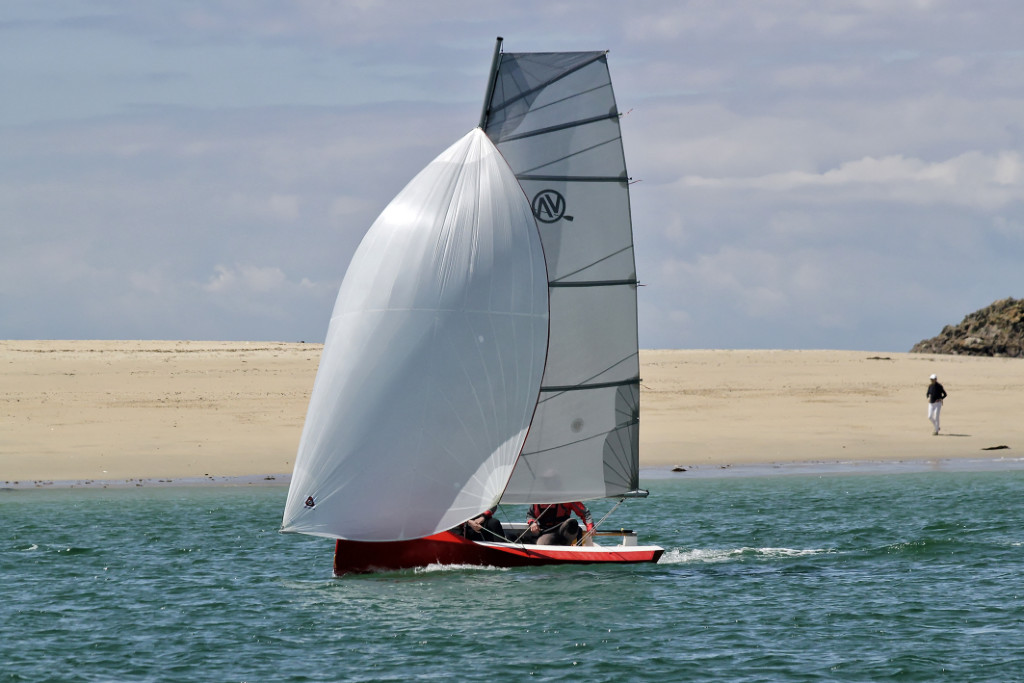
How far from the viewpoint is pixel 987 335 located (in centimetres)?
7425

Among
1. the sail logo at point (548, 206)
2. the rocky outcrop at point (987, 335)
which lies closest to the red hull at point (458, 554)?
the sail logo at point (548, 206)

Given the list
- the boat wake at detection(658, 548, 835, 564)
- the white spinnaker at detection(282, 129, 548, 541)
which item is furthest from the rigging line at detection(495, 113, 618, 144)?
the boat wake at detection(658, 548, 835, 564)

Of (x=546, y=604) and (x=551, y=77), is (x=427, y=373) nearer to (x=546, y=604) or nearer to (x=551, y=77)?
(x=546, y=604)

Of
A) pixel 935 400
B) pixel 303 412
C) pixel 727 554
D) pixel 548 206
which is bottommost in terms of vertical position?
pixel 727 554

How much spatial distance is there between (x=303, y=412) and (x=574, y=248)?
1039 inches

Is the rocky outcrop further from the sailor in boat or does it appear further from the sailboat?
the sailor in boat

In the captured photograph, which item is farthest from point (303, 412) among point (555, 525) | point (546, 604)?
point (546, 604)

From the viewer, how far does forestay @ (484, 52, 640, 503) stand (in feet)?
76.3

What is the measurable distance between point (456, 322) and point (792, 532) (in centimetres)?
1077

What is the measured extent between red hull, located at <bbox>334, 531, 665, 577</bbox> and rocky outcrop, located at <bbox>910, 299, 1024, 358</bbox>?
55.9 m

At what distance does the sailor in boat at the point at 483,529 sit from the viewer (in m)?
23.1

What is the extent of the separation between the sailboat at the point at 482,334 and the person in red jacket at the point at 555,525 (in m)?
0.25

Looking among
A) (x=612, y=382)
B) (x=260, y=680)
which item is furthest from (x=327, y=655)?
(x=612, y=382)

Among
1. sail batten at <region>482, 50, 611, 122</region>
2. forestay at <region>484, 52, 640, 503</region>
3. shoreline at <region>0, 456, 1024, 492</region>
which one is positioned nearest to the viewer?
sail batten at <region>482, 50, 611, 122</region>
